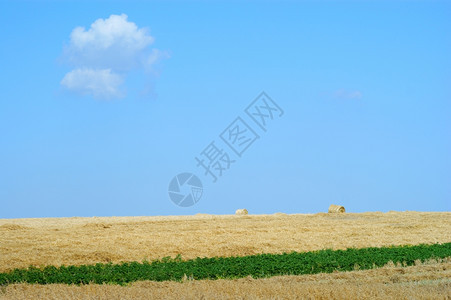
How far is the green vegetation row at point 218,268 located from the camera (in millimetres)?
12305

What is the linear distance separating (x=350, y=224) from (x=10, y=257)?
17.3 m

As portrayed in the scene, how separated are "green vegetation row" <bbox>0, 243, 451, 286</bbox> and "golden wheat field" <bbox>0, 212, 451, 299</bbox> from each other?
1.07 metres

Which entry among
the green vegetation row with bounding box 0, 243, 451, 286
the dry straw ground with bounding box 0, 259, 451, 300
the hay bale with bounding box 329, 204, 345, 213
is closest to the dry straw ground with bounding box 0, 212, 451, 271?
the green vegetation row with bounding box 0, 243, 451, 286

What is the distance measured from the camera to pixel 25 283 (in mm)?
11586

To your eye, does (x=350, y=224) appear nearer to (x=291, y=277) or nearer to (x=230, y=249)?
(x=230, y=249)

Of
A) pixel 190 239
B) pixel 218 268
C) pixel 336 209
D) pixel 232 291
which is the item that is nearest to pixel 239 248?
pixel 190 239

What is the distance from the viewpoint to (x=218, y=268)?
13344 millimetres

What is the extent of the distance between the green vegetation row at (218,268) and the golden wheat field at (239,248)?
3.52 ft

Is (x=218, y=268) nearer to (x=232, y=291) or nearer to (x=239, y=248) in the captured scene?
(x=232, y=291)

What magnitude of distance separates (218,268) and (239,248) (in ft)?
15.9

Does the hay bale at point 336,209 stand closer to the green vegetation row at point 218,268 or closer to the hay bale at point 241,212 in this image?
the hay bale at point 241,212

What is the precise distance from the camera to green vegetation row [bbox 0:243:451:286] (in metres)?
12.3

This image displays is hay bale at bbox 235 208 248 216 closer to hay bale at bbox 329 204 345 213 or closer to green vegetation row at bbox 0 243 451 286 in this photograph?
hay bale at bbox 329 204 345 213

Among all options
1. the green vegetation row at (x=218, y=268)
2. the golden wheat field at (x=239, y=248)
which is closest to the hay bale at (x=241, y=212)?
the golden wheat field at (x=239, y=248)
